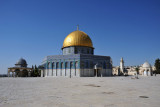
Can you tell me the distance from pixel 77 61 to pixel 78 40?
28.2 ft

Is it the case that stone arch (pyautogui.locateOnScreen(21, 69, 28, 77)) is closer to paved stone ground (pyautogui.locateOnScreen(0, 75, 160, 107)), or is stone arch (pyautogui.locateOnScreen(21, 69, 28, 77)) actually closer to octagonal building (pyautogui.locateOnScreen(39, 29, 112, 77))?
octagonal building (pyautogui.locateOnScreen(39, 29, 112, 77))

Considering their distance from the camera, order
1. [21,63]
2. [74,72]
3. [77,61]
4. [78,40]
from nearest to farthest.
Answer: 1. [74,72]
2. [77,61]
3. [78,40]
4. [21,63]

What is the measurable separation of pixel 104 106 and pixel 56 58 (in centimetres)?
3955

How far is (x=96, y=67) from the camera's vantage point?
41500 millimetres

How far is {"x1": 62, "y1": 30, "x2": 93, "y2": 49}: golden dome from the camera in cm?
4625

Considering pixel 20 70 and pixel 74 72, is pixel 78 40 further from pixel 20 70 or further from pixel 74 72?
pixel 20 70

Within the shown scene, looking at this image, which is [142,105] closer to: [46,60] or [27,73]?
[46,60]

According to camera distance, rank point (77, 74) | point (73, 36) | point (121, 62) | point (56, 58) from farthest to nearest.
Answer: point (121, 62)
point (73, 36)
point (56, 58)
point (77, 74)

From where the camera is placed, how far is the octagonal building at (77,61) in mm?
41281

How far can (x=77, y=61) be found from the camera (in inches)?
1631

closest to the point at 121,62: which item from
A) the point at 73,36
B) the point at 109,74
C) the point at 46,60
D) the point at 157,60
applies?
the point at 157,60

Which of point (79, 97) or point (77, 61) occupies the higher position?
point (77, 61)

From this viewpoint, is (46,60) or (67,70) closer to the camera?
(67,70)

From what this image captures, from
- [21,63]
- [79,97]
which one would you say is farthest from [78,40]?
[79,97]
